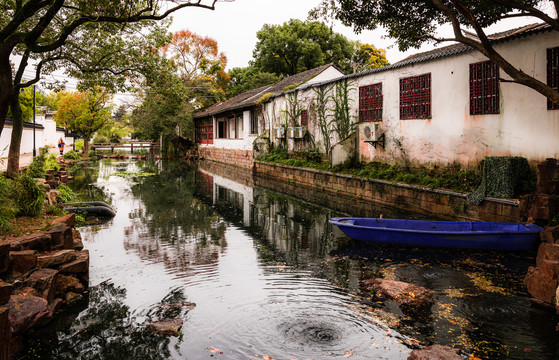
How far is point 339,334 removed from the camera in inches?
197

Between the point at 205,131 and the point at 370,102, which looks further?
the point at 205,131

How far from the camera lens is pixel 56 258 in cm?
625

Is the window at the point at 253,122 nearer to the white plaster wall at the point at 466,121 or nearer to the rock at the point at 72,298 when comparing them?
the white plaster wall at the point at 466,121

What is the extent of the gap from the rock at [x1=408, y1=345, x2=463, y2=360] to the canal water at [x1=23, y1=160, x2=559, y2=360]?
319mm

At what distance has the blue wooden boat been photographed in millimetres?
7973

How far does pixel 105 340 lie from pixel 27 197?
183 inches

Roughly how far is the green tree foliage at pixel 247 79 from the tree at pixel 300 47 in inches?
68.6

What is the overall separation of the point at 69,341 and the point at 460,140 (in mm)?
11050

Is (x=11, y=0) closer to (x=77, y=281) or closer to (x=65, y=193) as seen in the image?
(x=65, y=193)

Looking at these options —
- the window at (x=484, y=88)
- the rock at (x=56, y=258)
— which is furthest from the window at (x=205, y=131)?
the rock at (x=56, y=258)

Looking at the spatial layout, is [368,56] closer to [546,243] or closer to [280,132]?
[280,132]

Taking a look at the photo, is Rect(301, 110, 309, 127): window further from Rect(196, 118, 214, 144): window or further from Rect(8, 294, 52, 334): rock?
Rect(8, 294, 52, 334): rock

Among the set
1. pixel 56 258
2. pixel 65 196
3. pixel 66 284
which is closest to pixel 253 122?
pixel 65 196

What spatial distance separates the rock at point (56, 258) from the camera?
6.04 meters
